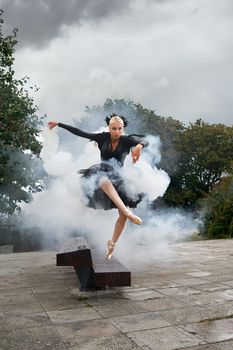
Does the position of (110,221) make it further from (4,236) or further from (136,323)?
(4,236)

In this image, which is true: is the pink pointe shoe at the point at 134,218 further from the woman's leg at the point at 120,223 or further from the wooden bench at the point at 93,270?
the wooden bench at the point at 93,270

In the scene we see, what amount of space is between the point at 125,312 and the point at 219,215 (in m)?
14.2

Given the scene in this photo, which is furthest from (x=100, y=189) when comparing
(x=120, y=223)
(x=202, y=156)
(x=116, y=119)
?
(x=202, y=156)

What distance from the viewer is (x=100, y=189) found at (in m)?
8.05

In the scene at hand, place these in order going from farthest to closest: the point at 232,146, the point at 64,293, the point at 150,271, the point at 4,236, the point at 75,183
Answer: the point at 232,146 → the point at 4,236 → the point at 75,183 → the point at 150,271 → the point at 64,293

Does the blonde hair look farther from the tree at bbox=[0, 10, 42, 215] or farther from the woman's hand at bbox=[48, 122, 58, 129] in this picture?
the tree at bbox=[0, 10, 42, 215]

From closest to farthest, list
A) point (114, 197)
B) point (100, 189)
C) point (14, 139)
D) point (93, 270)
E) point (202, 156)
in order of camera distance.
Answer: point (93, 270)
point (114, 197)
point (100, 189)
point (14, 139)
point (202, 156)

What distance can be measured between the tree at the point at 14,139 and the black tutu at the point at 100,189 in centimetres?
661

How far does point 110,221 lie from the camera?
988cm

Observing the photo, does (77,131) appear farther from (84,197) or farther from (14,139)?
(14,139)

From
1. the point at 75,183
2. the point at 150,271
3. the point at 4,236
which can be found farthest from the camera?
the point at 4,236

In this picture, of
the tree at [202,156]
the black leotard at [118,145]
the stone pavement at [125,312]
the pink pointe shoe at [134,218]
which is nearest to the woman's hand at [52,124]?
the black leotard at [118,145]

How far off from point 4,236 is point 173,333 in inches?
739

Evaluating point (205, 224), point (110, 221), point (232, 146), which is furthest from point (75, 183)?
point (232, 146)
